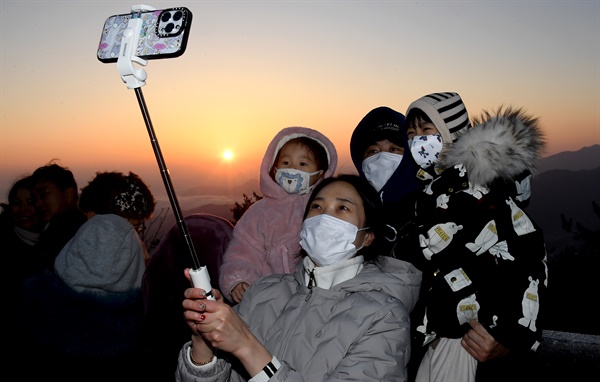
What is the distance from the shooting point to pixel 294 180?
144 inches

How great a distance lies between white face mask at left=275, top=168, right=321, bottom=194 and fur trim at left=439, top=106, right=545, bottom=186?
1.16 meters

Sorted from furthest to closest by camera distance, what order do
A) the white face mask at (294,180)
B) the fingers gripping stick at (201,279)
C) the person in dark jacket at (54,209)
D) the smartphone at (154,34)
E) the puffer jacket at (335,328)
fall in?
the person in dark jacket at (54,209)
the white face mask at (294,180)
the puffer jacket at (335,328)
the fingers gripping stick at (201,279)
the smartphone at (154,34)

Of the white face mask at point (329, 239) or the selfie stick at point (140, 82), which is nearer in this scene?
the selfie stick at point (140, 82)

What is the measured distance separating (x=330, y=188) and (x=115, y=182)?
2.32m

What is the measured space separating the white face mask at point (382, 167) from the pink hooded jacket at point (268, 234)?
0.49 metres

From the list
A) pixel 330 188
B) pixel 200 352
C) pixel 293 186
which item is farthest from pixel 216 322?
pixel 293 186

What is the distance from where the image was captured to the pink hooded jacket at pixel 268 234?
11.3ft

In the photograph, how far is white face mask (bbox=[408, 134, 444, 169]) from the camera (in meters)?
3.10

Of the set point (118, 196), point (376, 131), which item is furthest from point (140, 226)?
point (376, 131)

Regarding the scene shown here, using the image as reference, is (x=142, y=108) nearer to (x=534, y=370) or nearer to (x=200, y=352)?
(x=200, y=352)

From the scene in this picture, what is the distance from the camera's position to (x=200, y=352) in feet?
7.37

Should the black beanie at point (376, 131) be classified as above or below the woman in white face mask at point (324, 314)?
above

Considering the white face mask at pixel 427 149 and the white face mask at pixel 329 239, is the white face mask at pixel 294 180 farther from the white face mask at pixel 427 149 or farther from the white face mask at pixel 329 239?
the white face mask at pixel 329 239

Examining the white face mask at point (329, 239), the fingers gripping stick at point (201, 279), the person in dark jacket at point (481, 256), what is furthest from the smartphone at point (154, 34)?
the person in dark jacket at point (481, 256)
